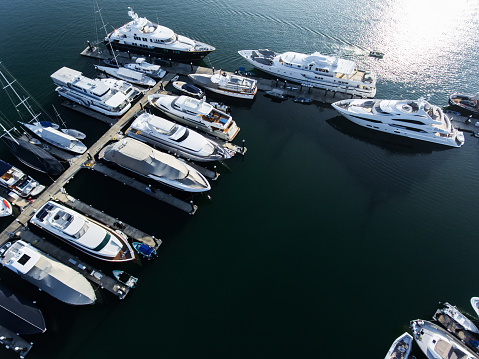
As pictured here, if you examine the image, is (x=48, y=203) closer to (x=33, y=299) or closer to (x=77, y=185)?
(x=77, y=185)

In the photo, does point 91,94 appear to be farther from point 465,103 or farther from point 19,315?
point 465,103

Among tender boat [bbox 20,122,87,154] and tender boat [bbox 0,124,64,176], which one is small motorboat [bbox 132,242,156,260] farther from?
tender boat [bbox 20,122,87,154]

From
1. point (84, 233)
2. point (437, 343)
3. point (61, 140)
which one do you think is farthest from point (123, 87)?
point (437, 343)

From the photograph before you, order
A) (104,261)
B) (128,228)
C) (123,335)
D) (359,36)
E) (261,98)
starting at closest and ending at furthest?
(123,335)
(104,261)
(128,228)
(261,98)
(359,36)

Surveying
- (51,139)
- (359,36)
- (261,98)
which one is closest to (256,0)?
(359,36)

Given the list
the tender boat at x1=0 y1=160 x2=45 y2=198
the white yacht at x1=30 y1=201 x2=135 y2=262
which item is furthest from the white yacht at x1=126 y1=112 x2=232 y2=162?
the tender boat at x1=0 y1=160 x2=45 y2=198

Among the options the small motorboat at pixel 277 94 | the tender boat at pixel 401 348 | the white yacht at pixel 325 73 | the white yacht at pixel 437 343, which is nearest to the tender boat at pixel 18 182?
the small motorboat at pixel 277 94
